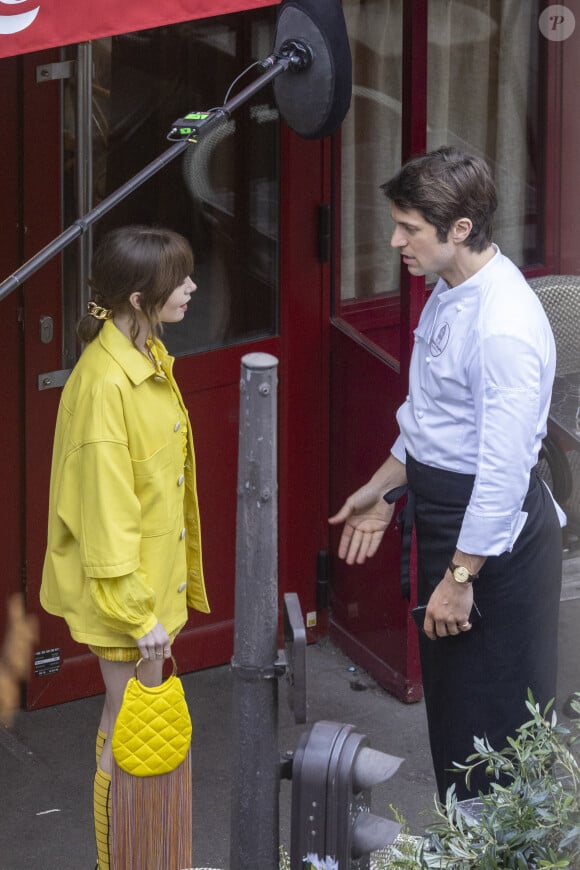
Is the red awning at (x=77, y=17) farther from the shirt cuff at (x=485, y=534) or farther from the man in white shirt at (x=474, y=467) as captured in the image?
the shirt cuff at (x=485, y=534)

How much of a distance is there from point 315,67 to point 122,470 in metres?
1.22

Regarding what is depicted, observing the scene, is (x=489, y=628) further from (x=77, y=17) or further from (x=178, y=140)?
(x=77, y=17)

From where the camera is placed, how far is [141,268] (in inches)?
153

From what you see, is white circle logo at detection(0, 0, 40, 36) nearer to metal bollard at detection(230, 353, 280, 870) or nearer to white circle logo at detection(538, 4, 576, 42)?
metal bollard at detection(230, 353, 280, 870)

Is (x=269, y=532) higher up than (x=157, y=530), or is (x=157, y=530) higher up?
(x=269, y=532)

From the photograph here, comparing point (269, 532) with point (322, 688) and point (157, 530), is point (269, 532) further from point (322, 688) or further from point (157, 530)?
point (322, 688)

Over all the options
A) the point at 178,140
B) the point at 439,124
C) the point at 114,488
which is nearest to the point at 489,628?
the point at 114,488

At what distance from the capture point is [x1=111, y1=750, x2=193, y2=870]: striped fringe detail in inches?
160

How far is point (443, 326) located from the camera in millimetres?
3660

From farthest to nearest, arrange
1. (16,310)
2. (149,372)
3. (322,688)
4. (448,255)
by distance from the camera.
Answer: (322,688)
(16,310)
(149,372)
(448,255)

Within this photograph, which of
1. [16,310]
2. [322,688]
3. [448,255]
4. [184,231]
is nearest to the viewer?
[448,255]

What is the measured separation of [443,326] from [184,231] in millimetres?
1869

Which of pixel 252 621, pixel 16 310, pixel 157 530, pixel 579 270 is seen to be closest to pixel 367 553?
pixel 157 530

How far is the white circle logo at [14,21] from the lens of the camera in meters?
3.42
